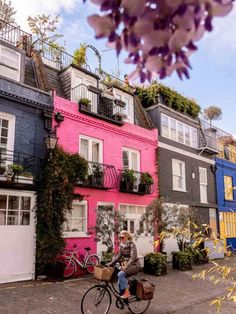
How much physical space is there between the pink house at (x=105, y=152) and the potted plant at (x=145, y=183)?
5 centimetres

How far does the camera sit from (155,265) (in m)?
13.5

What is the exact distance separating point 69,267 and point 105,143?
5.99 meters

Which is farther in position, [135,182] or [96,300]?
[135,182]

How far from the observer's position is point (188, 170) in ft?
68.0

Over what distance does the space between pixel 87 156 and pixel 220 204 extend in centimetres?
1233

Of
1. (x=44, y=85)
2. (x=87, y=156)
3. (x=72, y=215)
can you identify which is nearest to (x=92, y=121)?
(x=87, y=156)

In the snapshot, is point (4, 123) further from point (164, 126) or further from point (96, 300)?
point (164, 126)

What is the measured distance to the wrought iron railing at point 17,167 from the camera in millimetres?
10953

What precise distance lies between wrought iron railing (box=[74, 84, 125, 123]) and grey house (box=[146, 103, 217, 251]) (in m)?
3.58

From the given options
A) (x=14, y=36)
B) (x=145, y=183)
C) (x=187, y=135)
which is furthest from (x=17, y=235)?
(x=187, y=135)

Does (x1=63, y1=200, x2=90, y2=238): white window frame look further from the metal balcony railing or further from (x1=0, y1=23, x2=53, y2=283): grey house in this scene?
the metal balcony railing

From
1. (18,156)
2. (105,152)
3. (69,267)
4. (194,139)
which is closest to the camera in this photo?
(18,156)

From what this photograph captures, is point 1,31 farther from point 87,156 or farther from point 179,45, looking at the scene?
point 179,45

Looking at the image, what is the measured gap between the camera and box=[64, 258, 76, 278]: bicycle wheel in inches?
493
